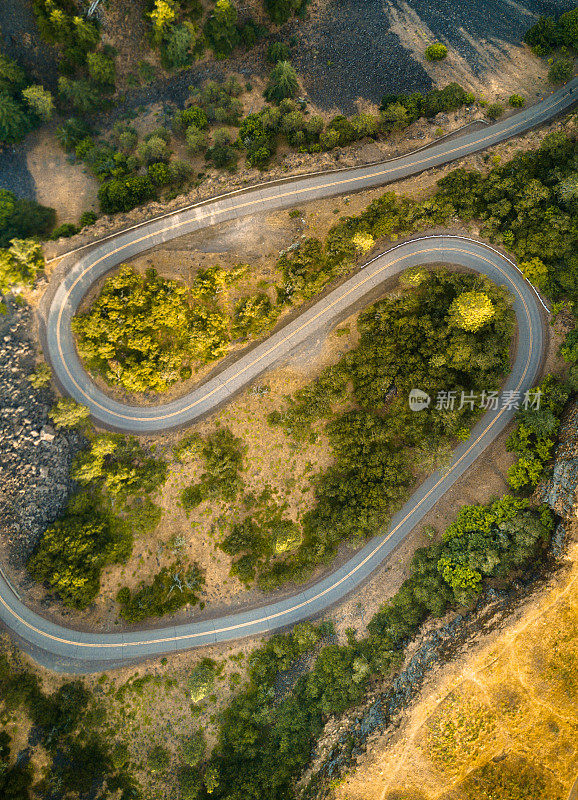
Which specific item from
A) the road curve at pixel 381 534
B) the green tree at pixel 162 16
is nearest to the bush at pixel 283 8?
the green tree at pixel 162 16

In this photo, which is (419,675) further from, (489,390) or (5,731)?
(5,731)

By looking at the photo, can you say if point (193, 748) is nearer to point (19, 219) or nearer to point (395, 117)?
point (19, 219)

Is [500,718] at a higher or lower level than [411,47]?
lower

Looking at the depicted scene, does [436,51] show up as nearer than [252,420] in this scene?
No

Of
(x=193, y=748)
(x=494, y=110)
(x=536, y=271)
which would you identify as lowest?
(x=193, y=748)

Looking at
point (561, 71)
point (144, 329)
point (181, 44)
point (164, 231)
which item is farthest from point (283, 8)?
point (144, 329)

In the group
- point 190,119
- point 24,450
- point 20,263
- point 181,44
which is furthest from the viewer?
point 190,119

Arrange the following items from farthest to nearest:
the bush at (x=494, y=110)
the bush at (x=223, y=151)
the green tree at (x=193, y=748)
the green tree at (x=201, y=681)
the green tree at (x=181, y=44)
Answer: the green tree at (x=181, y=44) < the bush at (x=223, y=151) < the bush at (x=494, y=110) < the green tree at (x=193, y=748) < the green tree at (x=201, y=681)

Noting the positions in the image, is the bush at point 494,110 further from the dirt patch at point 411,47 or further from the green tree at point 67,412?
the green tree at point 67,412
